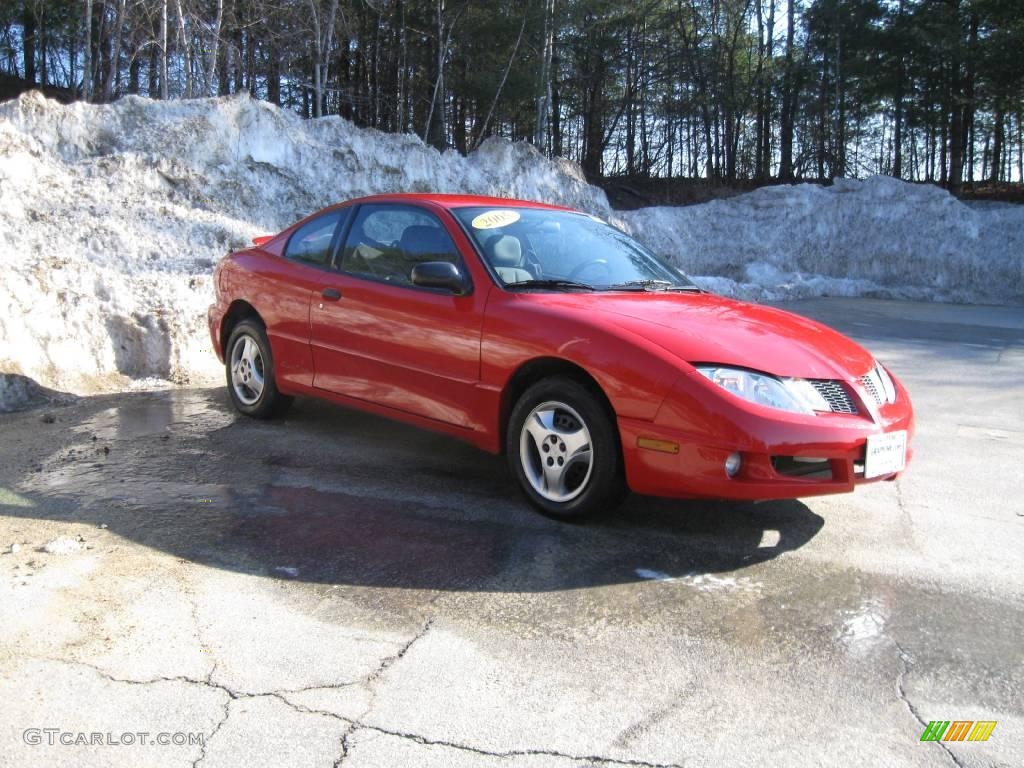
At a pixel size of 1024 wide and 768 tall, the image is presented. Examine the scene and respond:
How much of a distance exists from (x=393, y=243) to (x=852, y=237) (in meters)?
20.1

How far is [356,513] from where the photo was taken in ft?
14.2

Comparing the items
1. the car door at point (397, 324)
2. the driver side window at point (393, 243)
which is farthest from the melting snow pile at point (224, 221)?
the driver side window at point (393, 243)

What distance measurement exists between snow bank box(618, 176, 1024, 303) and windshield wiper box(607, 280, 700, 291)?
640 inches

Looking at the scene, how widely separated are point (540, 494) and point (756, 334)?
1.26m

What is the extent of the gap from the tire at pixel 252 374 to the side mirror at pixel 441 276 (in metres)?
1.81

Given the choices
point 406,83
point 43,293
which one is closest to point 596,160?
point 406,83

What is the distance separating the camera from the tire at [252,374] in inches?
235

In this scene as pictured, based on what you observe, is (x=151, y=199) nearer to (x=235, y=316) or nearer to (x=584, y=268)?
(x=235, y=316)

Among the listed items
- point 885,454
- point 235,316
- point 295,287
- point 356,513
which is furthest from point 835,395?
point 235,316

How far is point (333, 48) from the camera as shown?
24453 mm

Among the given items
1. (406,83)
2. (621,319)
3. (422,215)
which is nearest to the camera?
(621,319)

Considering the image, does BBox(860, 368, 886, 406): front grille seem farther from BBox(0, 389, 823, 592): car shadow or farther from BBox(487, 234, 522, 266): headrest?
BBox(487, 234, 522, 266): headrest

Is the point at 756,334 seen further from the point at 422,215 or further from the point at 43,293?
the point at 43,293

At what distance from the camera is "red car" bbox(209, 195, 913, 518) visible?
12.2 ft
